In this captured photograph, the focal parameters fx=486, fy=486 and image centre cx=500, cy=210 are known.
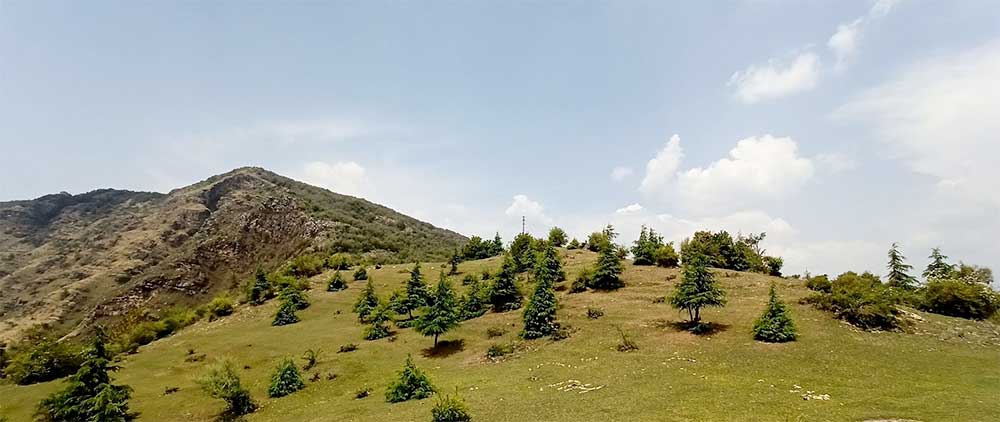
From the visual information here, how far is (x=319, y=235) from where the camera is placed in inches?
5290

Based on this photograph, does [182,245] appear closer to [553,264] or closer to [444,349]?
[553,264]

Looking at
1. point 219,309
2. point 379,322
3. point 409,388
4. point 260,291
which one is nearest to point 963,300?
point 409,388

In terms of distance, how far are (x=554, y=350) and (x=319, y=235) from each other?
10614 cm

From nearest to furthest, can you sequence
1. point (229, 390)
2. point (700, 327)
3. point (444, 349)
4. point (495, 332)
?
point (229, 390) < point (700, 327) < point (444, 349) < point (495, 332)

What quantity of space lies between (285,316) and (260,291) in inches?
686

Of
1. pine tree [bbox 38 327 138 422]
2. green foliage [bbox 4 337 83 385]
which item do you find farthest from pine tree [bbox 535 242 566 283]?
green foliage [bbox 4 337 83 385]

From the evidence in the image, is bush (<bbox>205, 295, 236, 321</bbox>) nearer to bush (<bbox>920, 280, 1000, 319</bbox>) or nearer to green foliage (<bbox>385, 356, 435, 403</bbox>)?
green foliage (<bbox>385, 356, 435, 403</bbox>)

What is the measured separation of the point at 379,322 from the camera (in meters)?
57.8

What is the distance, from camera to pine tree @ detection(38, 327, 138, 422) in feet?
120

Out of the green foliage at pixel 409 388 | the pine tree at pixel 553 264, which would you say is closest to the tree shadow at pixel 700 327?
the pine tree at pixel 553 264

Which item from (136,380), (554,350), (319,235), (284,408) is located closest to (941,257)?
(554,350)

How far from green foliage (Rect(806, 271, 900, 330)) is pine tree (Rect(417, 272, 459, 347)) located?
35.9m

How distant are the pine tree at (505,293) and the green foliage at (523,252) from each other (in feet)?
32.6

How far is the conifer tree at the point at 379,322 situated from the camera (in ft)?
185
